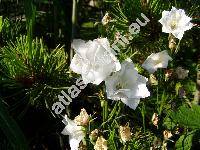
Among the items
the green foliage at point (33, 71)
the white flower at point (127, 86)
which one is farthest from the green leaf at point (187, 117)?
the green foliage at point (33, 71)

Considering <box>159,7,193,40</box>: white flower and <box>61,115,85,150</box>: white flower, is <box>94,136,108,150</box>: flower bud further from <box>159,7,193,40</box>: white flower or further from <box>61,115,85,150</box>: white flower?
<box>159,7,193,40</box>: white flower

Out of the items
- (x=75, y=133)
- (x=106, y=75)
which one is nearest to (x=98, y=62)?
(x=106, y=75)

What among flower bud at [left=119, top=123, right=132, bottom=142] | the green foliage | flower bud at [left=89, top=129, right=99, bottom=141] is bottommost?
flower bud at [left=89, top=129, right=99, bottom=141]

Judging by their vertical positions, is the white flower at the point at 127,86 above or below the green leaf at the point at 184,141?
above

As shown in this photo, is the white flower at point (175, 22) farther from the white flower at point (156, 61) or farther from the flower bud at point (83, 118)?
the flower bud at point (83, 118)

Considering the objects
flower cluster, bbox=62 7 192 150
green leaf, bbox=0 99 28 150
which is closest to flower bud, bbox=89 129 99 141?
flower cluster, bbox=62 7 192 150

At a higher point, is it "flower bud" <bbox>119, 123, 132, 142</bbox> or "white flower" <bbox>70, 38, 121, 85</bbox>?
"white flower" <bbox>70, 38, 121, 85</bbox>

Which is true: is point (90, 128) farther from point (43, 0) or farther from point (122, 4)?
point (43, 0)
